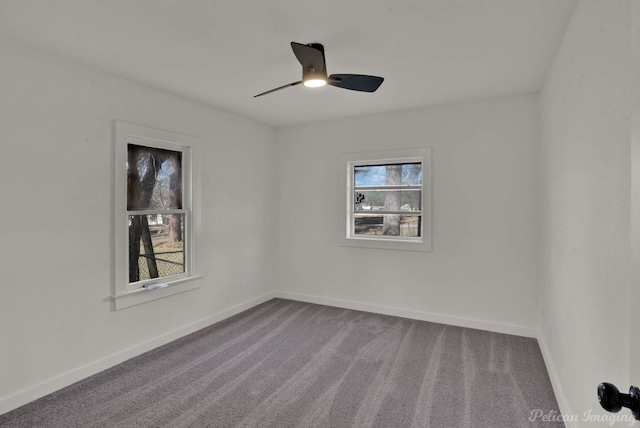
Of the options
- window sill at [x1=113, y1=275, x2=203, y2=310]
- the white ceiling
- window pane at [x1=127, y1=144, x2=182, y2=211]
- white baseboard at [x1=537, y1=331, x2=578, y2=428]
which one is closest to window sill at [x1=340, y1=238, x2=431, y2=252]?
white baseboard at [x1=537, y1=331, x2=578, y2=428]

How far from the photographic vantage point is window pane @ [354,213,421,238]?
4.20 metres

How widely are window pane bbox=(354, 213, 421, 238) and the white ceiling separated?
1601 millimetres

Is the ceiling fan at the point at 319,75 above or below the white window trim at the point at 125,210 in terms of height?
above

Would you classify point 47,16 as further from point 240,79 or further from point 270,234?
point 270,234

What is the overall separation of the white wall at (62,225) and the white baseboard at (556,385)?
3.37 meters

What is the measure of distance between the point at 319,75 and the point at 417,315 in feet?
9.99

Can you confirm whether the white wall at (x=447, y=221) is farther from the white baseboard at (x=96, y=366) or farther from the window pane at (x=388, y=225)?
the white baseboard at (x=96, y=366)

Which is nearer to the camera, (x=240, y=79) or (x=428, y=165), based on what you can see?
(x=240, y=79)

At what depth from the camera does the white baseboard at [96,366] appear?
2.33m

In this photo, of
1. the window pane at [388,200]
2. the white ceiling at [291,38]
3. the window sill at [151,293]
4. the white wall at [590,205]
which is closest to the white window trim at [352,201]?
the window pane at [388,200]

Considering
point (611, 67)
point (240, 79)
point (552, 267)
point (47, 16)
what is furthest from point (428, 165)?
point (47, 16)

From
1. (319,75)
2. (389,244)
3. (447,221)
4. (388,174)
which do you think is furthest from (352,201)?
(319,75)

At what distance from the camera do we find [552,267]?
2705 mm

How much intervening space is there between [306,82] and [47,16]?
1617mm
